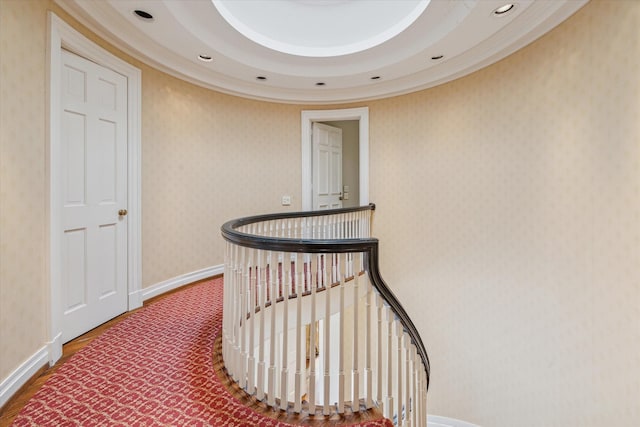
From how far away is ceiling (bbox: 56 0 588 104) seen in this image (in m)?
2.60

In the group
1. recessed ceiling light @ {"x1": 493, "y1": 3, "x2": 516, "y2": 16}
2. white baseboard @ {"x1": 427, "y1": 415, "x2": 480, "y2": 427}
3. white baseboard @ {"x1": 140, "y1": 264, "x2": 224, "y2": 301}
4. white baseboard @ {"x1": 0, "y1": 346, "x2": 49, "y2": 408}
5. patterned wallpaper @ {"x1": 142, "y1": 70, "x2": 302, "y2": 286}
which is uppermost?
recessed ceiling light @ {"x1": 493, "y1": 3, "x2": 516, "y2": 16}

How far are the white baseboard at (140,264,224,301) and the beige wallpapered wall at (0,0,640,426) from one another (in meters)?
0.07

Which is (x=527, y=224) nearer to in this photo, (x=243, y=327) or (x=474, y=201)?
(x=474, y=201)

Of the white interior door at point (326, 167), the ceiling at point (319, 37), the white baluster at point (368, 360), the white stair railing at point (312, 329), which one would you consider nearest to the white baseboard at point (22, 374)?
the white stair railing at point (312, 329)

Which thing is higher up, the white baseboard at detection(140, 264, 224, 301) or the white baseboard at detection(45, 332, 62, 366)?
the white baseboard at detection(140, 264, 224, 301)

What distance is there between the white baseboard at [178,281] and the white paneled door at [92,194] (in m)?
0.29

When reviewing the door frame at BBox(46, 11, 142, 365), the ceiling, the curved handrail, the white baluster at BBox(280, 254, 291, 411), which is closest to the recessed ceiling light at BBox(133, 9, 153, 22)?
the ceiling

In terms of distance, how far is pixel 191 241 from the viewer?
378cm

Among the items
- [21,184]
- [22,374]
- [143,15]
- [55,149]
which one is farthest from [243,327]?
[143,15]

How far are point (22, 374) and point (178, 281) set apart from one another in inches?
71.6

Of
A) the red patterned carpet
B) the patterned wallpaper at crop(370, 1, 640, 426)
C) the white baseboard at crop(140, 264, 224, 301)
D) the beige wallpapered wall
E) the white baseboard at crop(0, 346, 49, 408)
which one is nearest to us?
the red patterned carpet

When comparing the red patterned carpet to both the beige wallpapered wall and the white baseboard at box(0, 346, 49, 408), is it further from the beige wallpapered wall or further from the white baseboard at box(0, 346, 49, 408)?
the beige wallpapered wall

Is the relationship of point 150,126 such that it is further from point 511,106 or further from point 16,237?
point 511,106

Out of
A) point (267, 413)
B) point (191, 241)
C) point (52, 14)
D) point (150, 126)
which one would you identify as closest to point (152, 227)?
point (191, 241)
